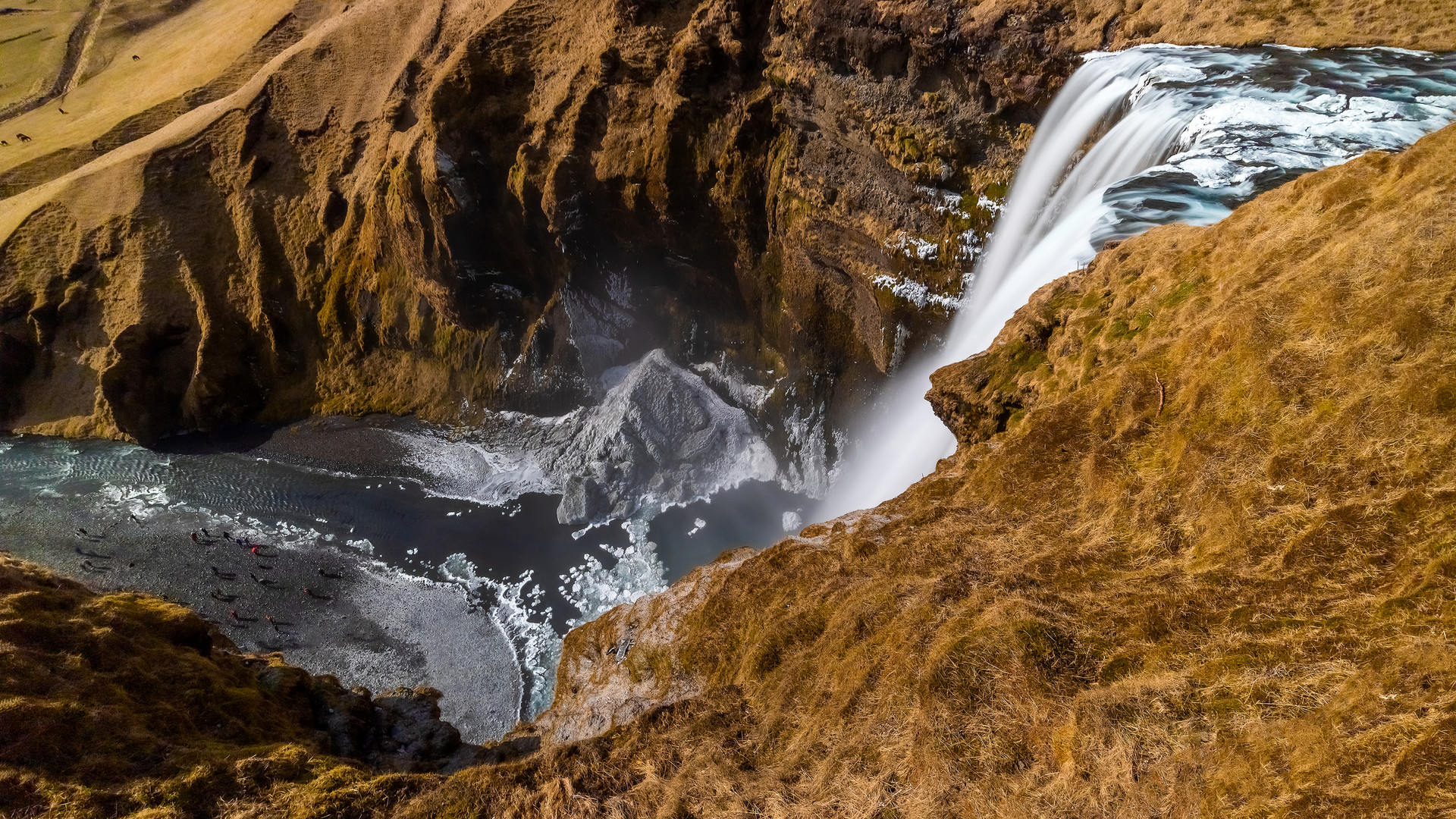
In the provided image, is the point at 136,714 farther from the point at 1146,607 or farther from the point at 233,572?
the point at 233,572

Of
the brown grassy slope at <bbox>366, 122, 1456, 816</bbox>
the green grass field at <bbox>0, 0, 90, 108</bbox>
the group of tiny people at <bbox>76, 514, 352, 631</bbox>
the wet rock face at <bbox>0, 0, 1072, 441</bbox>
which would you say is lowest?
the brown grassy slope at <bbox>366, 122, 1456, 816</bbox>

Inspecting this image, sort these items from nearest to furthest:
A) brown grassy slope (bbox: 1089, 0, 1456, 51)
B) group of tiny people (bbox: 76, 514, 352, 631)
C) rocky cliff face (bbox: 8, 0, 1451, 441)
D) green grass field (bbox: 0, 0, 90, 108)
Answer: brown grassy slope (bbox: 1089, 0, 1456, 51)
rocky cliff face (bbox: 8, 0, 1451, 441)
group of tiny people (bbox: 76, 514, 352, 631)
green grass field (bbox: 0, 0, 90, 108)

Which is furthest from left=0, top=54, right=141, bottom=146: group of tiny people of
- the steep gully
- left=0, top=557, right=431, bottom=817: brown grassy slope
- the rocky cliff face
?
left=0, top=557, right=431, bottom=817: brown grassy slope

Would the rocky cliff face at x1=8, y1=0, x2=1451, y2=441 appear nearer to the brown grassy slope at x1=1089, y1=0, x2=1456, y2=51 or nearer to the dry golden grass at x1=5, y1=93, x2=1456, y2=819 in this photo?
the brown grassy slope at x1=1089, y1=0, x2=1456, y2=51

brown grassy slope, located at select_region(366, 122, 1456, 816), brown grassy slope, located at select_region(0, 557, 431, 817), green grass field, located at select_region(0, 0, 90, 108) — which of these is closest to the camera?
brown grassy slope, located at select_region(366, 122, 1456, 816)

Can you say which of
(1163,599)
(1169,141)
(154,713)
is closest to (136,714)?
(154,713)

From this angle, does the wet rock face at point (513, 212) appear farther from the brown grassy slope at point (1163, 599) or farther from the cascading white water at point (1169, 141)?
the brown grassy slope at point (1163, 599)

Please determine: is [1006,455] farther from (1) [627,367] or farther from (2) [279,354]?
(2) [279,354]

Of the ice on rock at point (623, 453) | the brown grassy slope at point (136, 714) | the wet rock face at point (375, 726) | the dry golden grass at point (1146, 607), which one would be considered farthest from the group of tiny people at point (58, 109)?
the wet rock face at point (375, 726)
